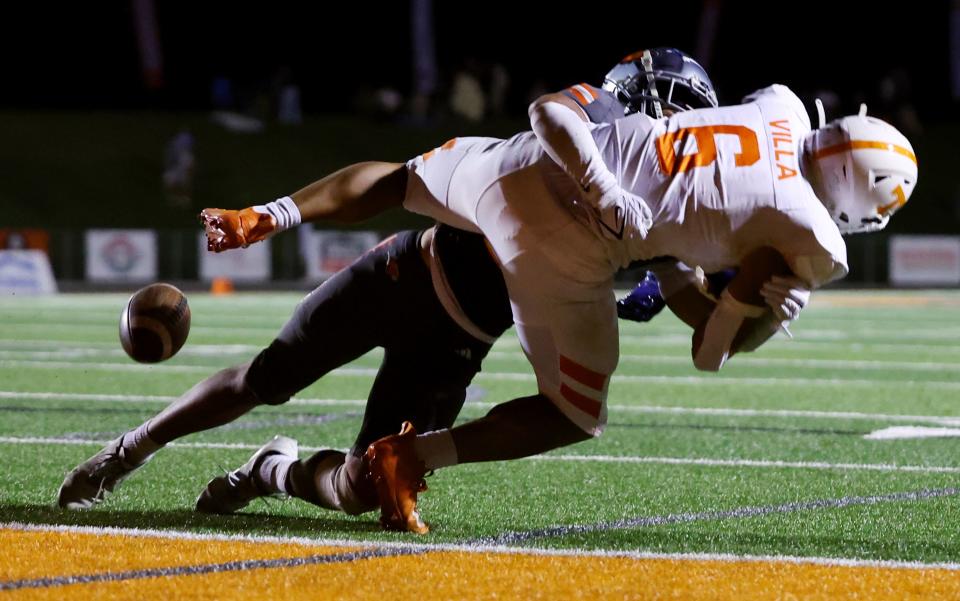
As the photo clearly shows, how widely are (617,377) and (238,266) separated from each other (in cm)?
1319

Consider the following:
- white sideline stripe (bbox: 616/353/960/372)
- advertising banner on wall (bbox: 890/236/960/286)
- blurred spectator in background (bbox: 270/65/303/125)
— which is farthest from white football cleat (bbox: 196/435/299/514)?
blurred spectator in background (bbox: 270/65/303/125)

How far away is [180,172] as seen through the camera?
23.4 meters

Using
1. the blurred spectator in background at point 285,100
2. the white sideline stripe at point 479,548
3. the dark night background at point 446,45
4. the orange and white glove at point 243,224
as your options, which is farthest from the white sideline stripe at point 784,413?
the dark night background at point 446,45

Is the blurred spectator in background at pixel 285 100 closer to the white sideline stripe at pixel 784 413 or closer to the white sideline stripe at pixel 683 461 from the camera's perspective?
the white sideline stripe at pixel 784 413

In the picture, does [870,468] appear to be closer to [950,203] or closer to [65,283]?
[65,283]

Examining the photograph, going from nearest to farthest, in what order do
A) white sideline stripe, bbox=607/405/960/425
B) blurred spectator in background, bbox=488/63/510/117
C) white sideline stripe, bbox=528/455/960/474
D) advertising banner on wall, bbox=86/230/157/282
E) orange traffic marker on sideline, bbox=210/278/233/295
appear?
1. white sideline stripe, bbox=528/455/960/474
2. white sideline stripe, bbox=607/405/960/425
3. orange traffic marker on sideline, bbox=210/278/233/295
4. advertising banner on wall, bbox=86/230/157/282
5. blurred spectator in background, bbox=488/63/510/117

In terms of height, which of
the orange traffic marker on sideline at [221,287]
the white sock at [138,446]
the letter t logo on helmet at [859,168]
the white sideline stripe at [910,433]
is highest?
the letter t logo on helmet at [859,168]

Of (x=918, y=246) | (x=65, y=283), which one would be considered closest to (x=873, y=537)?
(x=65, y=283)

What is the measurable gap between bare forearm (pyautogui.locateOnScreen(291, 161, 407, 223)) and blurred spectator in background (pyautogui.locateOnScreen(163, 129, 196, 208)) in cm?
1968

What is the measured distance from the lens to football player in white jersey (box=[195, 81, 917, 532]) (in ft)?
12.0

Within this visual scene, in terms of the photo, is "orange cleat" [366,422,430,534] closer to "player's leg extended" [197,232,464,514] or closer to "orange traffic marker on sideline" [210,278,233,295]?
"player's leg extended" [197,232,464,514]

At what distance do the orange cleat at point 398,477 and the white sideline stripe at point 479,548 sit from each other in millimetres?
131

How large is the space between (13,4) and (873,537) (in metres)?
23.4

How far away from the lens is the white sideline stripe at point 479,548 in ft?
11.8
